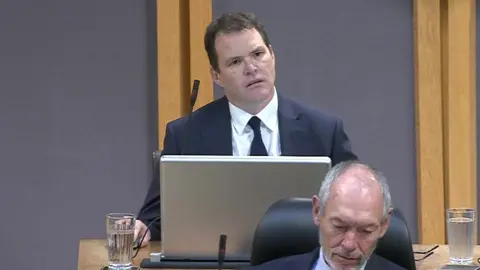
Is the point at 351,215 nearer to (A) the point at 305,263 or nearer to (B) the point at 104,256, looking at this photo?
(A) the point at 305,263

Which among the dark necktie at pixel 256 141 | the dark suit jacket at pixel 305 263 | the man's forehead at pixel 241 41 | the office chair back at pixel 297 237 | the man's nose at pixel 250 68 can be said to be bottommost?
the dark suit jacket at pixel 305 263

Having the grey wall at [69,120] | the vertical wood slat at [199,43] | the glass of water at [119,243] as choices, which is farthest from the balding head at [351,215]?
the grey wall at [69,120]

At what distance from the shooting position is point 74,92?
4.54 metres

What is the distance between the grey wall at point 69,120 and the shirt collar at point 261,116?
148 centimetres

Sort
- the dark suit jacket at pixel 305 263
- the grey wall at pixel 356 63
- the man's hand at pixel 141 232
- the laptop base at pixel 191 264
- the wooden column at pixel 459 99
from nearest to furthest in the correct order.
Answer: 1. the dark suit jacket at pixel 305 263
2. the laptop base at pixel 191 264
3. the man's hand at pixel 141 232
4. the wooden column at pixel 459 99
5. the grey wall at pixel 356 63

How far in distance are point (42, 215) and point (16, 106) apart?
1.82 feet

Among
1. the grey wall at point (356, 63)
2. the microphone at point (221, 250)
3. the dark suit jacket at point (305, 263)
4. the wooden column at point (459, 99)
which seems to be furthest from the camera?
the grey wall at point (356, 63)

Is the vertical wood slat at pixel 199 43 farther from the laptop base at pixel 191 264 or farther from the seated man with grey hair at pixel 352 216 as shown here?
the seated man with grey hair at pixel 352 216

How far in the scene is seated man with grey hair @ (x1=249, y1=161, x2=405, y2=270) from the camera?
213cm

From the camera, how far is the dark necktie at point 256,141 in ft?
9.93

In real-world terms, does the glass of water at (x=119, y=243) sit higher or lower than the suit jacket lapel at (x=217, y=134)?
lower

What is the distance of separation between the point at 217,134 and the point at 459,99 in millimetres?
1715

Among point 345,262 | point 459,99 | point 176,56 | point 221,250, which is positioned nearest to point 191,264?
point 221,250

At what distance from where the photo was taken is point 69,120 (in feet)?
14.9
